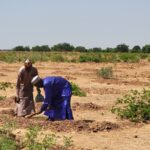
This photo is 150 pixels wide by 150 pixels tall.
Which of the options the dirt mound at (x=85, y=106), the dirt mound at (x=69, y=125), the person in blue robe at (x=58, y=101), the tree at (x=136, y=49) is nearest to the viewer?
the dirt mound at (x=69, y=125)

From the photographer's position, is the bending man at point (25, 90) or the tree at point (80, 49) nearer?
the bending man at point (25, 90)

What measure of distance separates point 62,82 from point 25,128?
161cm

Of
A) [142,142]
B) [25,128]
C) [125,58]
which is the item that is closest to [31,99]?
[25,128]

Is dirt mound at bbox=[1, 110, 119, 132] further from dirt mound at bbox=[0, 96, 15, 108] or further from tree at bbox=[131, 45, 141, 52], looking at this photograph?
tree at bbox=[131, 45, 141, 52]

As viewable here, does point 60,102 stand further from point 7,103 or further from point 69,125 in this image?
point 7,103

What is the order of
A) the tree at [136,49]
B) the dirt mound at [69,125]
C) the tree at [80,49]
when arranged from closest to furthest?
1. the dirt mound at [69,125]
2. the tree at [136,49]
3. the tree at [80,49]

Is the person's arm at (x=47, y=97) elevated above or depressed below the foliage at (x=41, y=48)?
above

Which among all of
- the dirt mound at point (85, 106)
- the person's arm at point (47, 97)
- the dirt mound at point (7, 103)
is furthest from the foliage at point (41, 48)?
the person's arm at point (47, 97)

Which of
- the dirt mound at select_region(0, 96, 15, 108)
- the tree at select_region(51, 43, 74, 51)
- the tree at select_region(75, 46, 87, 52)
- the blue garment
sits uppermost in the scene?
the blue garment

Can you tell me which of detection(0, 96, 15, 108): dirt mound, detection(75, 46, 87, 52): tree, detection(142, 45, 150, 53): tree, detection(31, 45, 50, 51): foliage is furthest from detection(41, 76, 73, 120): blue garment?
detection(75, 46, 87, 52): tree

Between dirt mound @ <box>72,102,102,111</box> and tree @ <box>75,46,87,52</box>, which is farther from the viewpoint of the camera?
tree @ <box>75,46,87,52</box>

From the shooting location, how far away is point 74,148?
9.94 m

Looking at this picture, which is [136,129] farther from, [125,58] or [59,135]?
[125,58]

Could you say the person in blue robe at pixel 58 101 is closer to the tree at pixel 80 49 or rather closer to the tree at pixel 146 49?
the tree at pixel 146 49
